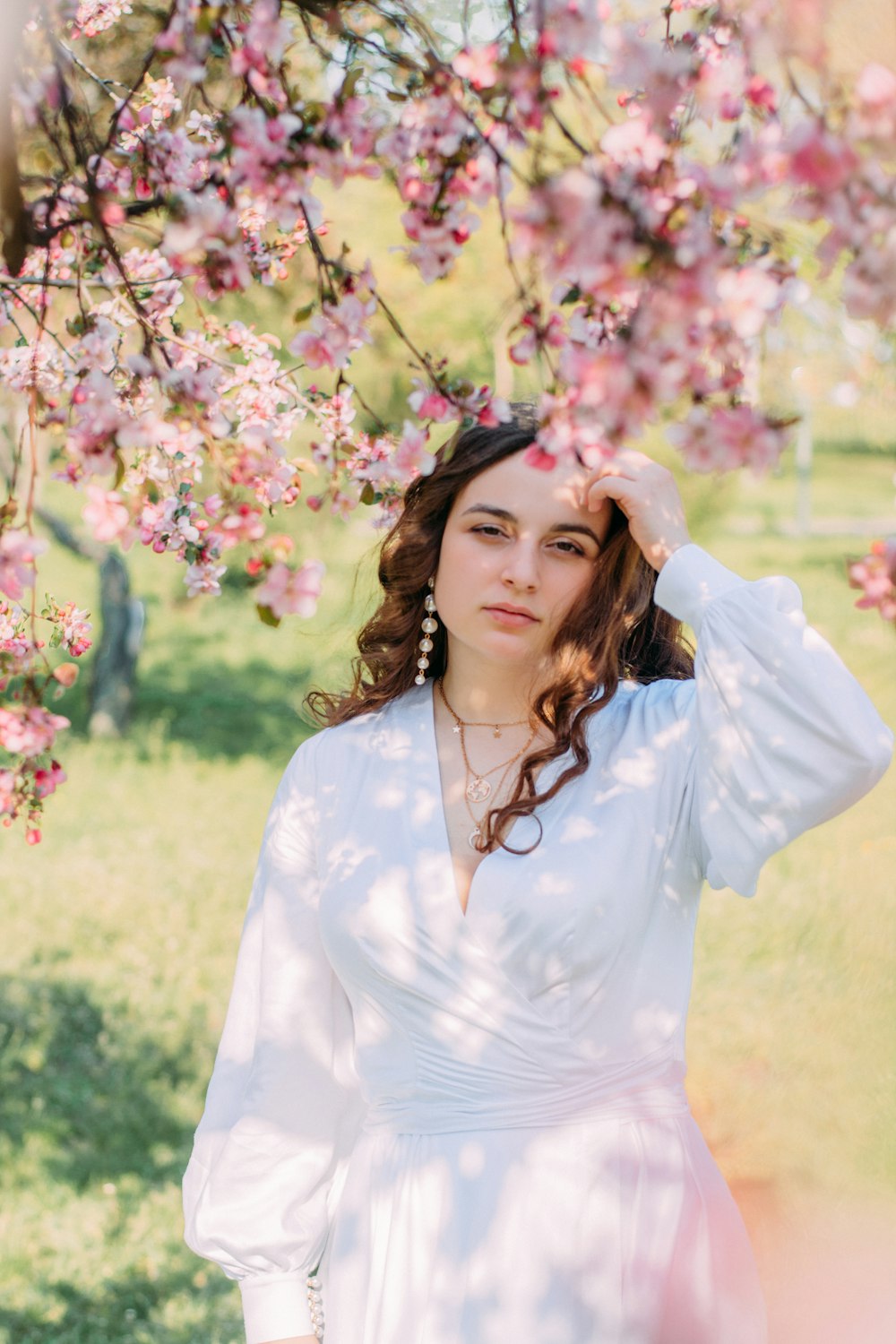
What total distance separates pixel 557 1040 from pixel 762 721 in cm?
55

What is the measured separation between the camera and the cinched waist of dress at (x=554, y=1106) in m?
1.97

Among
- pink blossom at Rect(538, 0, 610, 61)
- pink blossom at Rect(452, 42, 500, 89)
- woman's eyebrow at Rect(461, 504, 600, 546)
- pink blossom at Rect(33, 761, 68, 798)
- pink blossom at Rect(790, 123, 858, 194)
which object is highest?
pink blossom at Rect(452, 42, 500, 89)

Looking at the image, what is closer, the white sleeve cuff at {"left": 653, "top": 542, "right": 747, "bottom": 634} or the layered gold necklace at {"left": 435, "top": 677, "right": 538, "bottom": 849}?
the white sleeve cuff at {"left": 653, "top": 542, "right": 747, "bottom": 634}

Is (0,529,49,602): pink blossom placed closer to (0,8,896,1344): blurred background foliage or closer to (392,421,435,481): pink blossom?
(392,421,435,481): pink blossom

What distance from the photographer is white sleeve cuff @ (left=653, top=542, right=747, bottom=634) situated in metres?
1.90

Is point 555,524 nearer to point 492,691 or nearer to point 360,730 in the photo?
point 492,691

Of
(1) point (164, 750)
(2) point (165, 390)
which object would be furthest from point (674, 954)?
(1) point (164, 750)

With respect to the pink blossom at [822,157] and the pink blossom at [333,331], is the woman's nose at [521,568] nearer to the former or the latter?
the pink blossom at [333,331]

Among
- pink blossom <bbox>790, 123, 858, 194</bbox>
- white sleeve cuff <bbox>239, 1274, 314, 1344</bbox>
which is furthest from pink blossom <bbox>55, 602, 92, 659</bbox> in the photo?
pink blossom <bbox>790, 123, 858, 194</bbox>

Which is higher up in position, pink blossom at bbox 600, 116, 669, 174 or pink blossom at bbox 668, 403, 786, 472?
pink blossom at bbox 600, 116, 669, 174

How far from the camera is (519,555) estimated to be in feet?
6.71

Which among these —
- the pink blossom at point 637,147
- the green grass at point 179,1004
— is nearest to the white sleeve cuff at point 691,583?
the pink blossom at point 637,147

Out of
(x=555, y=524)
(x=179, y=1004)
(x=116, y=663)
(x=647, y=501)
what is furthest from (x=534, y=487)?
(x=116, y=663)

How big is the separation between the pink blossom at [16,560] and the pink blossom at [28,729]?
0.67 ft
